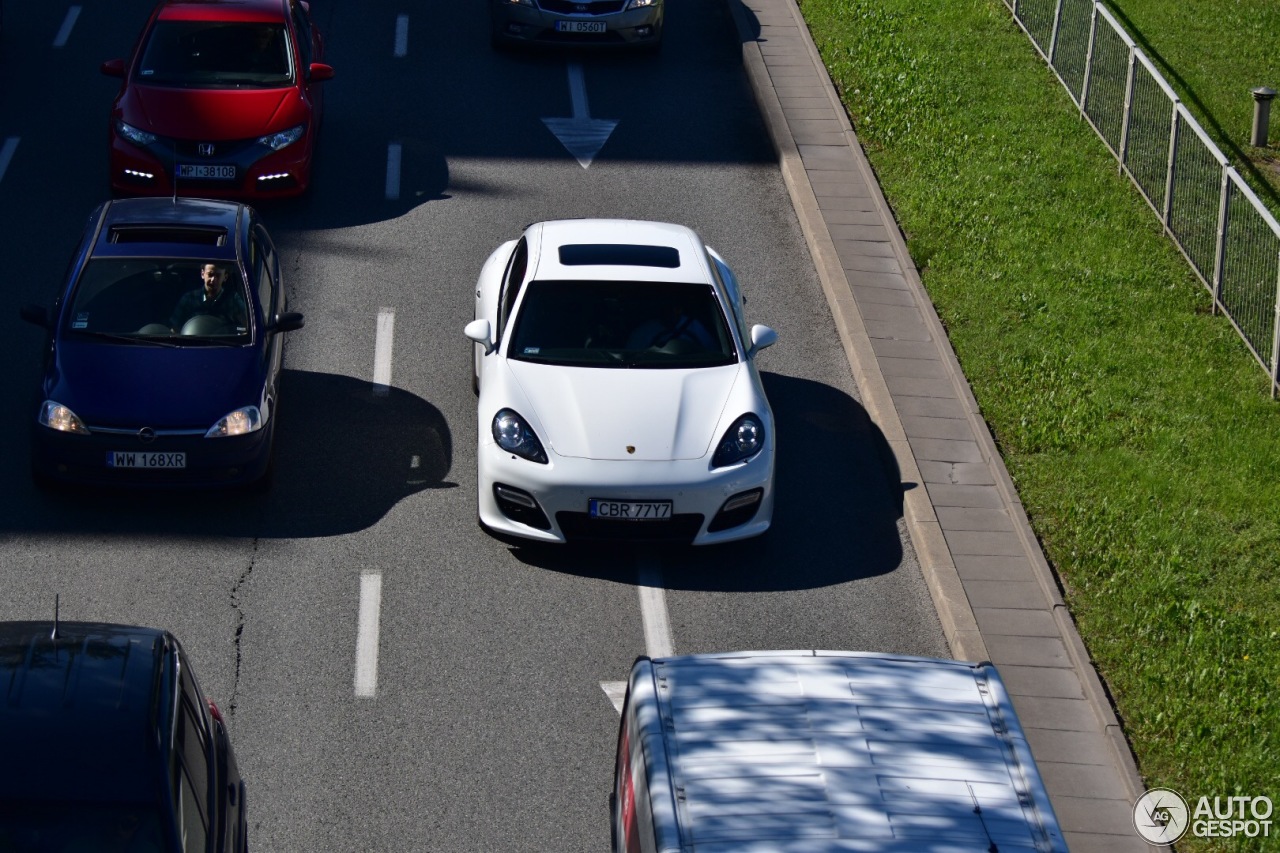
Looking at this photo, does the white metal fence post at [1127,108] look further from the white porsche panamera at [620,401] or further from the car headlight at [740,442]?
the car headlight at [740,442]

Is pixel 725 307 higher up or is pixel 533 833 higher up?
pixel 725 307

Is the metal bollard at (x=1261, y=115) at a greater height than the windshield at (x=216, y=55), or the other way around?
the windshield at (x=216, y=55)

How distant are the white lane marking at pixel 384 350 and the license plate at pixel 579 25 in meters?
6.29

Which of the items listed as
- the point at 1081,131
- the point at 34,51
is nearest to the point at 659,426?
the point at 1081,131

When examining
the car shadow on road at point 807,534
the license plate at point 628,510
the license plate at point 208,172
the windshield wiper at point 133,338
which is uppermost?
the windshield wiper at point 133,338

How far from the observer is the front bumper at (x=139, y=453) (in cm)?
1023

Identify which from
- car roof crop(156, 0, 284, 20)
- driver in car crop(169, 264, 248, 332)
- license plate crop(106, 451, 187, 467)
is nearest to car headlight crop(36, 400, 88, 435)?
license plate crop(106, 451, 187, 467)

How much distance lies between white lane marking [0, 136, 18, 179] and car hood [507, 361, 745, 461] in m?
7.42

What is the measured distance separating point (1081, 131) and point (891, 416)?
6243mm

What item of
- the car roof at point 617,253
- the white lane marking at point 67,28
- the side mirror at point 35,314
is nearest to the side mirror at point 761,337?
the car roof at point 617,253

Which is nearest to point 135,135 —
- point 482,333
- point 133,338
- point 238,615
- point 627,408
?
point 133,338

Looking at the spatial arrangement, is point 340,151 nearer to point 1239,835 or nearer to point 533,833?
point 533,833

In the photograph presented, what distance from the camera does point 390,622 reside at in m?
9.62

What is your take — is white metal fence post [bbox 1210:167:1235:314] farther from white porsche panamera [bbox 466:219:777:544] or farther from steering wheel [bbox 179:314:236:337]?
steering wheel [bbox 179:314:236:337]
